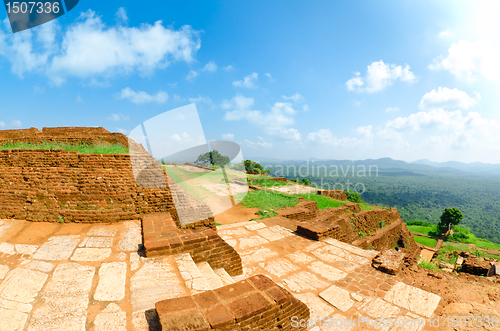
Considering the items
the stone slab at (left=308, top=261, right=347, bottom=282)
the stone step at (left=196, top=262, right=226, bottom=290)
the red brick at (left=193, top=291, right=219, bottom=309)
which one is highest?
the red brick at (left=193, top=291, right=219, bottom=309)

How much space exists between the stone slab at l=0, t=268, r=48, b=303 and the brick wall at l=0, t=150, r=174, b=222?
1.91m

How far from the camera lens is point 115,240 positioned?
351cm

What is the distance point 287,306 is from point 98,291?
204 centimetres

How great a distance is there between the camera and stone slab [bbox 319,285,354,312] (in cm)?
310

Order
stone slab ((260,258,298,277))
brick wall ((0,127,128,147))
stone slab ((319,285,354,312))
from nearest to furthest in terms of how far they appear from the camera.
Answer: stone slab ((319,285,354,312)), stone slab ((260,258,298,277)), brick wall ((0,127,128,147))

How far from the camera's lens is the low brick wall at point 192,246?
3.18 meters

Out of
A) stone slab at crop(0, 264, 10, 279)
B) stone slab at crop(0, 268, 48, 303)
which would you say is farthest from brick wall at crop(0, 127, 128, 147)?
stone slab at crop(0, 268, 48, 303)

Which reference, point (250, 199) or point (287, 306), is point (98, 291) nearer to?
point (287, 306)

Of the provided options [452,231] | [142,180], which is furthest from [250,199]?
[452,231]

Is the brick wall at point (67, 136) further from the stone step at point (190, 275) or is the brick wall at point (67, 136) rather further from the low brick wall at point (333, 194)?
the low brick wall at point (333, 194)

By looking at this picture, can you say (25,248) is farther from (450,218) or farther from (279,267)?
(450,218)

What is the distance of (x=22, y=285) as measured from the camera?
7.24 ft

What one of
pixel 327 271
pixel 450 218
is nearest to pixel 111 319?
pixel 327 271

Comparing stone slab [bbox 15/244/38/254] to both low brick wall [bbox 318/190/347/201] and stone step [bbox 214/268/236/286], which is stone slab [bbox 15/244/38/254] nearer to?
stone step [bbox 214/268/236/286]
